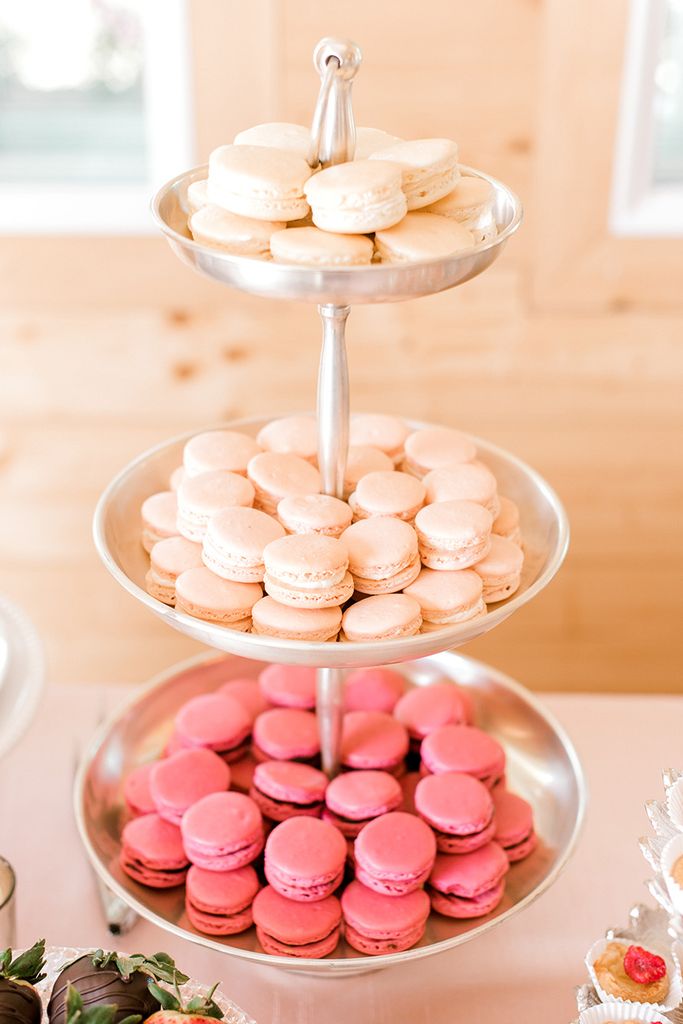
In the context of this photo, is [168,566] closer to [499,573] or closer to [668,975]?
[499,573]

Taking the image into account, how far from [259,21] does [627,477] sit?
957 millimetres

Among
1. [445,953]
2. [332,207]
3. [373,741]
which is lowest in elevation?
[445,953]

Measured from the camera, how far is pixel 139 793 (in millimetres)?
1008

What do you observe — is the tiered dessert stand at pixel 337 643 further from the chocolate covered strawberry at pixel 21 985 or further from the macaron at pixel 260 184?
the chocolate covered strawberry at pixel 21 985

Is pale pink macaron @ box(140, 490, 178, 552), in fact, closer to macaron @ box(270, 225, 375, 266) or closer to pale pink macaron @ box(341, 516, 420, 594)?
pale pink macaron @ box(341, 516, 420, 594)

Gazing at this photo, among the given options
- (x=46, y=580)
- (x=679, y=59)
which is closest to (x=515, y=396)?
(x=679, y=59)

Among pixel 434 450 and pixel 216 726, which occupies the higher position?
pixel 434 450

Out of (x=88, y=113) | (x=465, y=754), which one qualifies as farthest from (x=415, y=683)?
(x=88, y=113)

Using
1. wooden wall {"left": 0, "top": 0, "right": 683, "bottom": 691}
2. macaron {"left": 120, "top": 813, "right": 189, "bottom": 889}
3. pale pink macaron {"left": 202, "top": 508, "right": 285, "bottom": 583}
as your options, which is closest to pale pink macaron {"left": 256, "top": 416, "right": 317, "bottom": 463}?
pale pink macaron {"left": 202, "top": 508, "right": 285, "bottom": 583}

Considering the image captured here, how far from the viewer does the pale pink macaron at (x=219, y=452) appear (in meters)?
0.92

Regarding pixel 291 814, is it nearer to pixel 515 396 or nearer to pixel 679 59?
pixel 515 396

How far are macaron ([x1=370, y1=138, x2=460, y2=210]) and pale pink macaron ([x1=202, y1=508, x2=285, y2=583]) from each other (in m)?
0.26

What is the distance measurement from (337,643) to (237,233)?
0.29 m

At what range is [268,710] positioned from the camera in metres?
1.10
